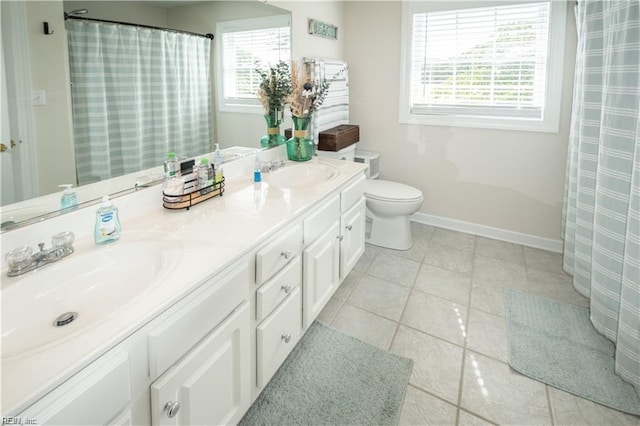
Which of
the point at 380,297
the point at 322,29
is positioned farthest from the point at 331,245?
the point at 322,29

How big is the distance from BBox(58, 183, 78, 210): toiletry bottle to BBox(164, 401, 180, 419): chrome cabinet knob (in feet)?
2.33

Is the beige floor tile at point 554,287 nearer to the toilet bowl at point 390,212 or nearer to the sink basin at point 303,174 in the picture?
the toilet bowl at point 390,212

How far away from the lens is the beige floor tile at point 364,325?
1.99m

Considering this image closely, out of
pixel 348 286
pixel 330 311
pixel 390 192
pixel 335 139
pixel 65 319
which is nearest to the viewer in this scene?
pixel 65 319

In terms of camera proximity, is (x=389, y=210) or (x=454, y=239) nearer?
(x=389, y=210)

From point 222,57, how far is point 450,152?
2.15m

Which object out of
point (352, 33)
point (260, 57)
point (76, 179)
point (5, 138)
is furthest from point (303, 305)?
point (352, 33)

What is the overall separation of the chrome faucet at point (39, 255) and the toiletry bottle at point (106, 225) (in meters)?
0.07

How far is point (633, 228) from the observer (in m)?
1.50

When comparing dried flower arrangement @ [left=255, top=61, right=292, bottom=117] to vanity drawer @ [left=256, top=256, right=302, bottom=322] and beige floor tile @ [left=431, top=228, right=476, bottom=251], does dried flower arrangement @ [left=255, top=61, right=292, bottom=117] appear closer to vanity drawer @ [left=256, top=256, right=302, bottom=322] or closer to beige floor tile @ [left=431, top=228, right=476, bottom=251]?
vanity drawer @ [left=256, top=256, right=302, bottom=322]

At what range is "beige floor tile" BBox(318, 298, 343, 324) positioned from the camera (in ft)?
7.06

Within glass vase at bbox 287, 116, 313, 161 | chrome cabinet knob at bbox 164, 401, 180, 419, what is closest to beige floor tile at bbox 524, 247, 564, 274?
glass vase at bbox 287, 116, 313, 161

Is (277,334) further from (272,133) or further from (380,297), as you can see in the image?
(272,133)

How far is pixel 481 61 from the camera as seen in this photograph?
2988mm
